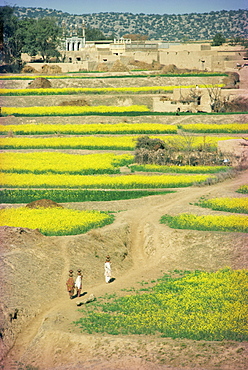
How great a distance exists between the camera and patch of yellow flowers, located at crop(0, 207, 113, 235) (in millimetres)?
28016

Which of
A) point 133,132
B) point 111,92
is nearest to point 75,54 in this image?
point 111,92

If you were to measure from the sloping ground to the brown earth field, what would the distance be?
0.03m

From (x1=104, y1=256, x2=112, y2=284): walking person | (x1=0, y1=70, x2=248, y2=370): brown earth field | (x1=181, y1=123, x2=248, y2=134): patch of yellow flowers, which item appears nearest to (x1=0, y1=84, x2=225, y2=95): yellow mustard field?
(x1=181, y1=123, x2=248, y2=134): patch of yellow flowers

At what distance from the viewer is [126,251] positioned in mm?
27312

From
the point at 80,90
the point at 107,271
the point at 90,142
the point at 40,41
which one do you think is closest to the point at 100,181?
the point at 90,142

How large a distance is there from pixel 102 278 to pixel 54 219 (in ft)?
18.5

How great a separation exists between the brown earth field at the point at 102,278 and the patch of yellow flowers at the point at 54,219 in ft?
2.60

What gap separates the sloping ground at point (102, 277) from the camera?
16875 millimetres

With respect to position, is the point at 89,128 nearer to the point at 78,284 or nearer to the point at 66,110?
the point at 66,110

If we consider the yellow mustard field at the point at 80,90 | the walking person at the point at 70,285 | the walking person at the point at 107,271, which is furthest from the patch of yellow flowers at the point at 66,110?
the walking person at the point at 70,285

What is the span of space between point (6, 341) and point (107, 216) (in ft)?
39.9

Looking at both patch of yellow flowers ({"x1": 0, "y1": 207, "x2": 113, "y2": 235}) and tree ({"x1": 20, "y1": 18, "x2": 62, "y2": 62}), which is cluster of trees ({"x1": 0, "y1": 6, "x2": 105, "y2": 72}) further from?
patch of yellow flowers ({"x1": 0, "y1": 207, "x2": 113, "y2": 235})

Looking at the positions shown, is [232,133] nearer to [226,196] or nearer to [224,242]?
[226,196]

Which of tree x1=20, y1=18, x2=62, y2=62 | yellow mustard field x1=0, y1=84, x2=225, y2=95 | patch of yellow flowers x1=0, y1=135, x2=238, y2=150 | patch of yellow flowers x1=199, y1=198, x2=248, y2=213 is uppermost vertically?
tree x1=20, y1=18, x2=62, y2=62
